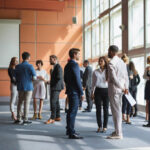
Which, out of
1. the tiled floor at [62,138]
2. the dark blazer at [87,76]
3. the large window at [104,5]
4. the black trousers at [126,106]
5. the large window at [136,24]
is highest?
the large window at [104,5]

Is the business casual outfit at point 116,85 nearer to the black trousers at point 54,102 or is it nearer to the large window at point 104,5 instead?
the black trousers at point 54,102

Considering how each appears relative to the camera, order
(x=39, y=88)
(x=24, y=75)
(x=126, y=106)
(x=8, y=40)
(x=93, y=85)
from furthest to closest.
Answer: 1. (x=8, y=40)
2. (x=39, y=88)
3. (x=126, y=106)
4. (x=24, y=75)
5. (x=93, y=85)

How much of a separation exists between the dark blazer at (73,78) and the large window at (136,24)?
337 cm

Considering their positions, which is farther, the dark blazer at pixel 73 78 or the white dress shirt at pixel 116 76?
the dark blazer at pixel 73 78

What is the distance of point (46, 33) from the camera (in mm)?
12242

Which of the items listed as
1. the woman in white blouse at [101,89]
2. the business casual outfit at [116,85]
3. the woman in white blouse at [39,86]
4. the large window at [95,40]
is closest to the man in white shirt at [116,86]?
the business casual outfit at [116,85]

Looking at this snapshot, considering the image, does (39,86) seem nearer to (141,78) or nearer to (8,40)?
(141,78)

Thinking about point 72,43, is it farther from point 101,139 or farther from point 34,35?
point 101,139

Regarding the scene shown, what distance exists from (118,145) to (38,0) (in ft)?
25.5

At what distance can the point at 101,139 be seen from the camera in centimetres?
430

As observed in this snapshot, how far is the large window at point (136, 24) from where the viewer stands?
727cm

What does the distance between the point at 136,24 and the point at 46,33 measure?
18.2ft

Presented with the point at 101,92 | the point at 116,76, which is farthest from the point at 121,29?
the point at 116,76

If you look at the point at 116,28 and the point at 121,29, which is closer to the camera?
the point at 121,29
